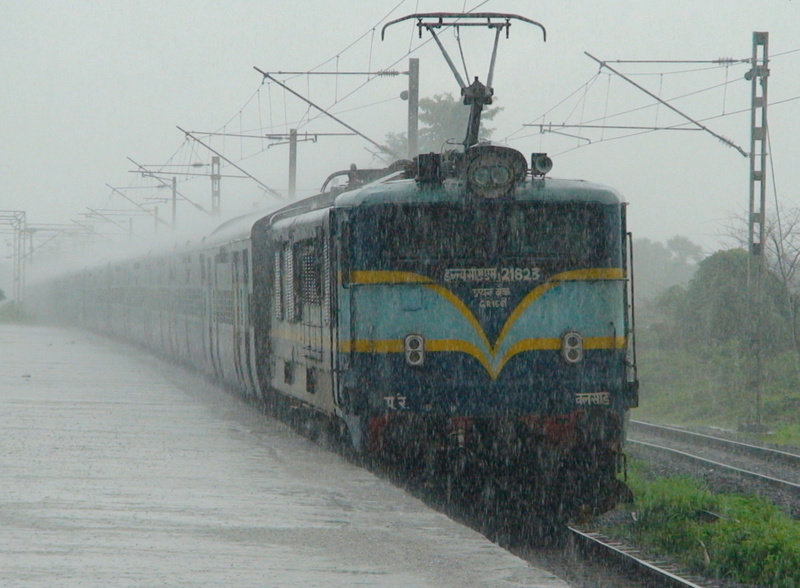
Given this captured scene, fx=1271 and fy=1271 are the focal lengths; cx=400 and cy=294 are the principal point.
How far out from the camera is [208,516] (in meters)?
8.56

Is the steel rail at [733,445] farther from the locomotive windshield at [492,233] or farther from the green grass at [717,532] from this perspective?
the locomotive windshield at [492,233]

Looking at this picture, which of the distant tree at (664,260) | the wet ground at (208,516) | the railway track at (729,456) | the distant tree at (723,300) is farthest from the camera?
the distant tree at (664,260)

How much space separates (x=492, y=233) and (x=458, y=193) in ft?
1.42

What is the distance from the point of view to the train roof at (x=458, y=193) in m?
10.5

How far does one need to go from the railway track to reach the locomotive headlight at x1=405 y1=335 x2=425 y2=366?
18.3ft

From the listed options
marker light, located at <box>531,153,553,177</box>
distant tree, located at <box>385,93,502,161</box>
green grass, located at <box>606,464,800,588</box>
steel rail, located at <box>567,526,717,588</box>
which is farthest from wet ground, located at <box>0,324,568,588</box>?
distant tree, located at <box>385,93,502,161</box>

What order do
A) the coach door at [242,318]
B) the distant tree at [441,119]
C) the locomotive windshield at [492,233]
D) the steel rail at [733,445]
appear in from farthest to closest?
the distant tree at [441,119] < the steel rail at [733,445] < the coach door at [242,318] < the locomotive windshield at [492,233]

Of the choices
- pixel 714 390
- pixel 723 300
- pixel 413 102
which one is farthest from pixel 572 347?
pixel 723 300

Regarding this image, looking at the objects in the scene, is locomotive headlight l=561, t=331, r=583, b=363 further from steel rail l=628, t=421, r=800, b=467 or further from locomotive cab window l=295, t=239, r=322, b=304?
steel rail l=628, t=421, r=800, b=467

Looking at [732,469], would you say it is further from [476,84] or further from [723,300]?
[723,300]

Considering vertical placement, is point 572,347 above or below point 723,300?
below

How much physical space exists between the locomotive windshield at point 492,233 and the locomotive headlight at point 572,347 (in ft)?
1.96

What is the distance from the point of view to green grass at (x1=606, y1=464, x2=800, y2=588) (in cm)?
952

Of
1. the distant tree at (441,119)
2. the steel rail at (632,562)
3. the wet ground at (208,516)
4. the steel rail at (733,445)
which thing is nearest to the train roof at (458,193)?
the wet ground at (208,516)
